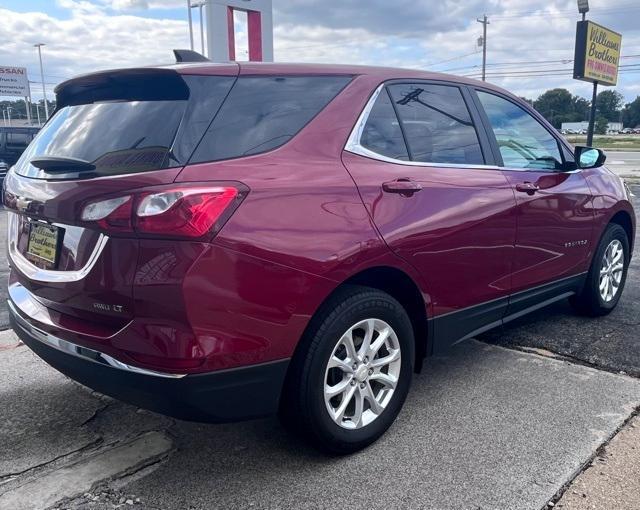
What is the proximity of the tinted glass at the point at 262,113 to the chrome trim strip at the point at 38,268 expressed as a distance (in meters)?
0.51

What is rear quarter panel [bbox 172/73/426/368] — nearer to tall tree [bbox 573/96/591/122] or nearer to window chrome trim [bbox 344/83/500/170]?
window chrome trim [bbox 344/83/500/170]

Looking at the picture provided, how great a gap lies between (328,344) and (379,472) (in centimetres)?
65

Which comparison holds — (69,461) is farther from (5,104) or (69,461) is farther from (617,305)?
(5,104)

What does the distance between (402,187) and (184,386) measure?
1.38 meters

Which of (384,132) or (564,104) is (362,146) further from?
(564,104)

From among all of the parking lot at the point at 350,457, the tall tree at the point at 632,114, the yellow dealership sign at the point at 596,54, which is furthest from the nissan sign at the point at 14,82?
the tall tree at the point at 632,114

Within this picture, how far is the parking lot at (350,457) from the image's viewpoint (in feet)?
8.31

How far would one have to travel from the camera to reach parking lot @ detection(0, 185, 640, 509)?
2.53 metres

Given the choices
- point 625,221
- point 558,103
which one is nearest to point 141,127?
point 625,221

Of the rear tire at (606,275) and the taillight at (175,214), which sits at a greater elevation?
the taillight at (175,214)

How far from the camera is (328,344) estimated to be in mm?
2572

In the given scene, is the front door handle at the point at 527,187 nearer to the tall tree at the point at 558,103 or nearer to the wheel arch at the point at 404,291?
the wheel arch at the point at 404,291

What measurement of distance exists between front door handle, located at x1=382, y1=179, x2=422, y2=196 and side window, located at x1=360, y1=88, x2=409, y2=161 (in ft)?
0.48

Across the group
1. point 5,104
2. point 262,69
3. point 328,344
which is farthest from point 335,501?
point 5,104
